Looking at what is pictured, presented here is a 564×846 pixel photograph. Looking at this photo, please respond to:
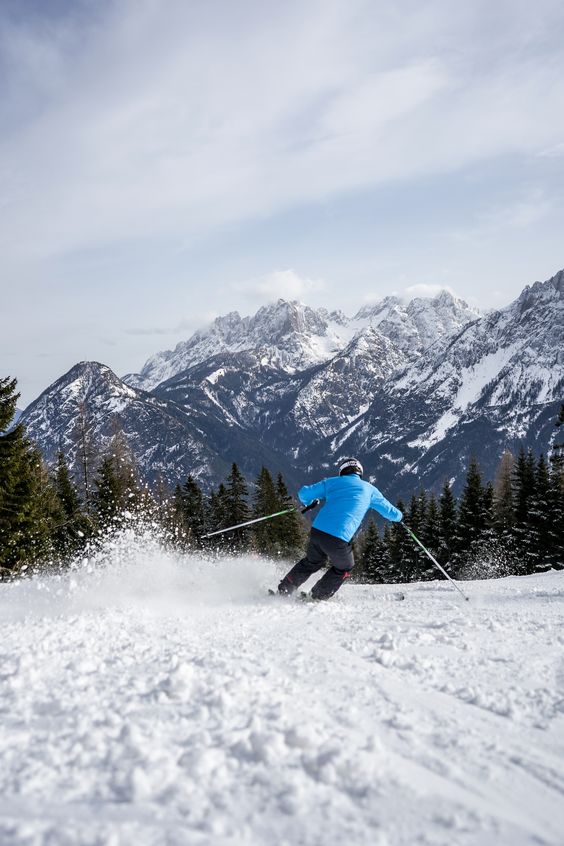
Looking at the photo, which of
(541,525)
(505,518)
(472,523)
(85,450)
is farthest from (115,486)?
(505,518)

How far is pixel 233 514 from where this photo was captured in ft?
157

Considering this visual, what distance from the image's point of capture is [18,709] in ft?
13.4

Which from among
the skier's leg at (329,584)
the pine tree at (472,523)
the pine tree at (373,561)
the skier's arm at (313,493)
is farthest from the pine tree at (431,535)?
the skier's arm at (313,493)

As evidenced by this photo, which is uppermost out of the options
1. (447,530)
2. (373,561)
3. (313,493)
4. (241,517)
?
(313,493)

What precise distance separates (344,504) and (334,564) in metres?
1.05

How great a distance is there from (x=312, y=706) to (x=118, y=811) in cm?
165

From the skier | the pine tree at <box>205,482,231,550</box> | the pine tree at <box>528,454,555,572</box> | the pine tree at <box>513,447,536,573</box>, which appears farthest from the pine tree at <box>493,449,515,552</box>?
the skier

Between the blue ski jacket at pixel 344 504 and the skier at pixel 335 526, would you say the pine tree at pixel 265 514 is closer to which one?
the skier at pixel 335 526

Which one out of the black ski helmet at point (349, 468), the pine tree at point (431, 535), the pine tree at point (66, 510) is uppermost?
the black ski helmet at point (349, 468)

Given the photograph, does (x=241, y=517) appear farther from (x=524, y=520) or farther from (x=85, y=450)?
(x=524, y=520)

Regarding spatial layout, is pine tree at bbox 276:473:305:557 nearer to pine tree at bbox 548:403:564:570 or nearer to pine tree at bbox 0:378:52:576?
pine tree at bbox 548:403:564:570

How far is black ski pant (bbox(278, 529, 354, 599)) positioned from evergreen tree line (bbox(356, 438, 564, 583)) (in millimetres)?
29777

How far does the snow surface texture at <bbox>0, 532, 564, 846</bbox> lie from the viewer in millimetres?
2619

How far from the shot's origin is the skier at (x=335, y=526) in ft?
29.5
